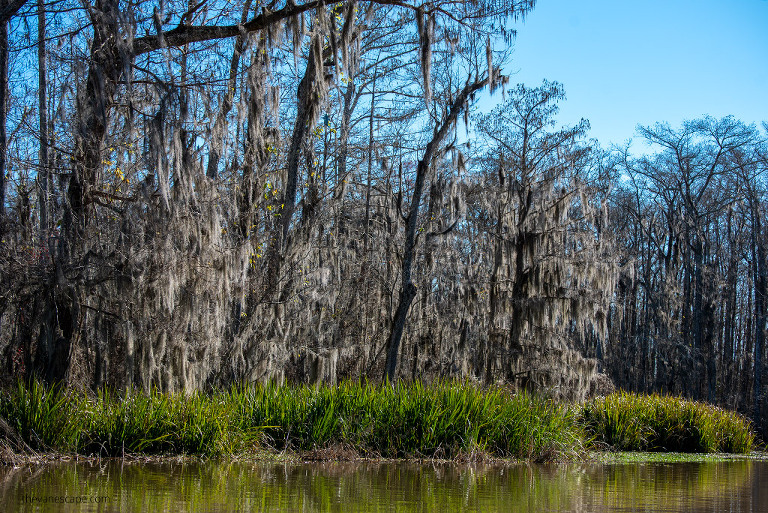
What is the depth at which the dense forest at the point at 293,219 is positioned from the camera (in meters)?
9.17

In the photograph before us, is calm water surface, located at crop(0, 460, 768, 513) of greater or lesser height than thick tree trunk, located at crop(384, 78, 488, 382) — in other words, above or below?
below

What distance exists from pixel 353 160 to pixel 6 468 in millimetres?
15441

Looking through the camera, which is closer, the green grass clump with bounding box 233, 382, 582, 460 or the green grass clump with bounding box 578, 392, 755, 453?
the green grass clump with bounding box 233, 382, 582, 460

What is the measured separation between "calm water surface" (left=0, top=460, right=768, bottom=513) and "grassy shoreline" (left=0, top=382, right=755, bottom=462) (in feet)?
1.51

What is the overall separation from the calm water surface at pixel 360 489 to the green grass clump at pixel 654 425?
392 centimetres

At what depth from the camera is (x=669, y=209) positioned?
29016 mm

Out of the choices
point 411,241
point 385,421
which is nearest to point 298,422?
point 385,421

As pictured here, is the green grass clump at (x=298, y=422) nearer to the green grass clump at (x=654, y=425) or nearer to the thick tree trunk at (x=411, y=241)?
the green grass clump at (x=654, y=425)

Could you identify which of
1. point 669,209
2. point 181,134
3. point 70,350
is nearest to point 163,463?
point 70,350

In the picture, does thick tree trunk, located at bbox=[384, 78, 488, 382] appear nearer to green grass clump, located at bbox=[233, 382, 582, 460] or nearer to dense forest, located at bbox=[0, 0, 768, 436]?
dense forest, located at bbox=[0, 0, 768, 436]

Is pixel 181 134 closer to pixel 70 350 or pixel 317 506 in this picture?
pixel 70 350

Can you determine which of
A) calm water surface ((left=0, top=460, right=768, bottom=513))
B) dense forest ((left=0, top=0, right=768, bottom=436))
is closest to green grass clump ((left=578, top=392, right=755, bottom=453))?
dense forest ((left=0, top=0, right=768, bottom=436))

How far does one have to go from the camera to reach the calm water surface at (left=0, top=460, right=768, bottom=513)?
5.51 metres

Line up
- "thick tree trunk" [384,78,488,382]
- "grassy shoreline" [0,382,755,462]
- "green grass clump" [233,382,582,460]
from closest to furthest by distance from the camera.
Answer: "grassy shoreline" [0,382,755,462], "green grass clump" [233,382,582,460], "thick tree trunk" [384,78,488,382]
